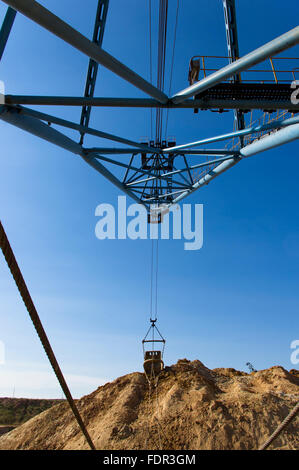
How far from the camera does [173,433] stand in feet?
57.4

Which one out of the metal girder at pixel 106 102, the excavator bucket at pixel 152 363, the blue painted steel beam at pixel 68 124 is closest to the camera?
the metal girder at pixel 106 102

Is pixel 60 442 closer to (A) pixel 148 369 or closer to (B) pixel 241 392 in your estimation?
(A) pixel 148 369

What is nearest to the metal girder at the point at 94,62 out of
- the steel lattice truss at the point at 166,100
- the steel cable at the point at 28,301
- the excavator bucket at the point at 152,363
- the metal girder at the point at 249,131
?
the steel lattice truss at the point at 166,100

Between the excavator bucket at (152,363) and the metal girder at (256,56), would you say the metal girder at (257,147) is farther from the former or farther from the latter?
the excavator bucket at (152,363)

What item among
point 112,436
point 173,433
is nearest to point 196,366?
point 173,433

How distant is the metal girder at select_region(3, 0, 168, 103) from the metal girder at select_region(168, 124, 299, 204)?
17.4 ft

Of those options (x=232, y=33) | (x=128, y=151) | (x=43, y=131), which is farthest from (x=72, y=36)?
(x=232, y=33)

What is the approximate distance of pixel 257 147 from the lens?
1264cm

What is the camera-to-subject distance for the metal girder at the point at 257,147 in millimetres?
10211

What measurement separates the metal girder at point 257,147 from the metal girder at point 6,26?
9686 millimetres

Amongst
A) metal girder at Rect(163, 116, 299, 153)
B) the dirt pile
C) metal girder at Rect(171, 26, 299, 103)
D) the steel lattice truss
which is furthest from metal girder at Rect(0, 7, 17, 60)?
the dirt pile

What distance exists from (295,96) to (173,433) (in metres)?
19.2

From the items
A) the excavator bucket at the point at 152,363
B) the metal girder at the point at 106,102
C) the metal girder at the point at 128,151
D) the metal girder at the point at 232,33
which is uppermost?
the metal girder at the point at 232,33
